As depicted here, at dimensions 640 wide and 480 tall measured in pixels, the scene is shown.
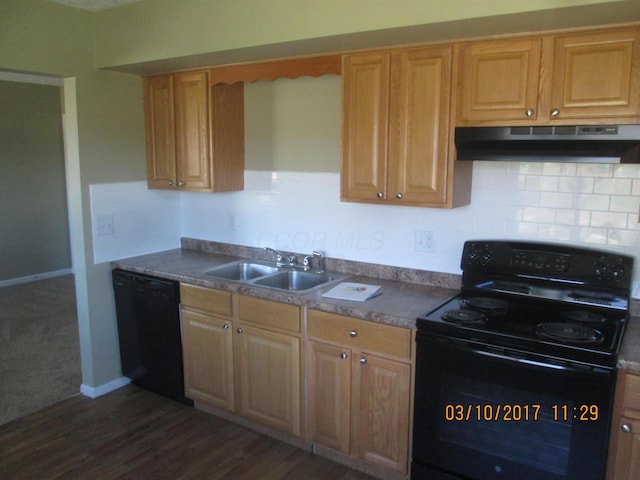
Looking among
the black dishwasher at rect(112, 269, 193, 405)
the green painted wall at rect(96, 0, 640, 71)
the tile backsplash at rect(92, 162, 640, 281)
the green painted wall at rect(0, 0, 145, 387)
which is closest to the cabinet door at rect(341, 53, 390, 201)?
the green painted wall at rect(96, 0, 640, 71)

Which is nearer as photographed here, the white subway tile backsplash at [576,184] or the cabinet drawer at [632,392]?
the cabinet drawer at [632,392]

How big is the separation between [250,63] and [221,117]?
0.46 meters

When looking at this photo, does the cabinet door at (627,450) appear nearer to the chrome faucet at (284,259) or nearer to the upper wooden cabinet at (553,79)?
the upper wooden cabinet at (553,79)

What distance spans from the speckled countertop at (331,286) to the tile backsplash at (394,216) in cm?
6

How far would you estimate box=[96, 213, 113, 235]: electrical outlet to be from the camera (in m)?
3.41

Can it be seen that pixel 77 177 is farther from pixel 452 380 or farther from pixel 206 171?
pixel 452 380

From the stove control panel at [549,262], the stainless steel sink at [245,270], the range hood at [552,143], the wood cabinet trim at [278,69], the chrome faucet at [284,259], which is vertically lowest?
the stainless steel sink at [245,270]

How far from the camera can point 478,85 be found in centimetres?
234

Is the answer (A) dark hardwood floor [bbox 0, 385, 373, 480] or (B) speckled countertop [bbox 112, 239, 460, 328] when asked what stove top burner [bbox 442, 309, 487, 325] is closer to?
(B) speckled countertop [bbox 112, 239, 460, 328]

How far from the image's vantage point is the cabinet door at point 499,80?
2219 millimetres

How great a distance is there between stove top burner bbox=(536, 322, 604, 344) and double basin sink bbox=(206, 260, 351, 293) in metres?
1.17

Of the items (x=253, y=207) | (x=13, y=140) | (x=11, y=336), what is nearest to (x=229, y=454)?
(x=253, y=207)

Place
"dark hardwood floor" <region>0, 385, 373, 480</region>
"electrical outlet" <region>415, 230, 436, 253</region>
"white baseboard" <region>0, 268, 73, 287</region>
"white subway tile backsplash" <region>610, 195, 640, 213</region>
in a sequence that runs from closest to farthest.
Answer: "white subway tile backsplash" <region>610, 195, 640, 213</region>, "dark hardwood floor" <region>0, 385, 373, 480</region>, "electrical outlet" <region>415, 230, 436, 253</region>, "white baseboard" <region>0, 268, 73, 287</region>

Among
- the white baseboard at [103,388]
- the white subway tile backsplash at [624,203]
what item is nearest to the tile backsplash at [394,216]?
the white subway tile backsplash at [624,203]
